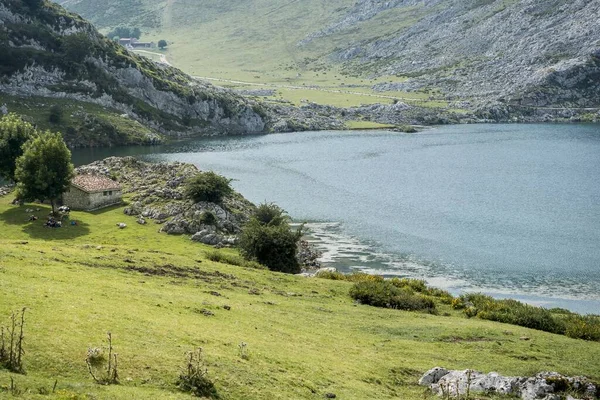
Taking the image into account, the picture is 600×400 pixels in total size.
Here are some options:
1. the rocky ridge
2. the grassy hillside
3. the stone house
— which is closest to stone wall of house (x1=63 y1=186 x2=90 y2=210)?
the stone house

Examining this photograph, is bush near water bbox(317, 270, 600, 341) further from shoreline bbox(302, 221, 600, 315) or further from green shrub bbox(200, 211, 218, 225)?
green shrub bbox(200, 211, 218, 225)

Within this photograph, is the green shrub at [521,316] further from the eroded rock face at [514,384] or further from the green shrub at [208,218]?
the green shrub at [208,218]

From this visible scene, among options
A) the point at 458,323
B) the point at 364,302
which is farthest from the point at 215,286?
the point at 458,323

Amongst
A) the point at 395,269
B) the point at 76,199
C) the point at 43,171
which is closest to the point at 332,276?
the point at 395,269

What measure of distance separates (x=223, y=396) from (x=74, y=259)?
26825 mm

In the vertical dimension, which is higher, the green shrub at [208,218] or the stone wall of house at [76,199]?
the stone wall of house at [76,199]

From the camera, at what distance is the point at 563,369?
34.8 metres

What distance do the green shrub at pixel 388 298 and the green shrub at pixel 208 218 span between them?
34192 millimetres

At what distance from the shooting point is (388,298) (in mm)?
50969

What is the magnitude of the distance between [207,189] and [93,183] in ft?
59.7

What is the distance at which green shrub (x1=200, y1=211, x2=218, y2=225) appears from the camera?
8212 cm

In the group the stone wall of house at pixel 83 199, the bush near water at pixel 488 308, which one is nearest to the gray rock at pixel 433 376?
the bush near water at pixel 488 308

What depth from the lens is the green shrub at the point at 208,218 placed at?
82.1 metres

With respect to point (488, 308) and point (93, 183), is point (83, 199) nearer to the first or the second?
point (93, 183)
